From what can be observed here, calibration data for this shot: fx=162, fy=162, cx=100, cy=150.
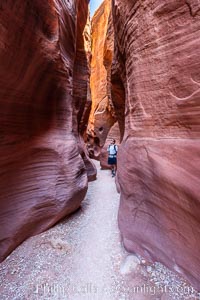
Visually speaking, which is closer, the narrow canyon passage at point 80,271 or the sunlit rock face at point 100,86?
the narrow canyon passage at point 80,271

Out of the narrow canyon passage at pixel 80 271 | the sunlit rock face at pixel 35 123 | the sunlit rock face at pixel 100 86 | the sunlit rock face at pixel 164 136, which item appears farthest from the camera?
the sunlit rock face at pixel 100 86

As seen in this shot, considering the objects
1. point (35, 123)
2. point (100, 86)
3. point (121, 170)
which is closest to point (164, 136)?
point (121, 170)

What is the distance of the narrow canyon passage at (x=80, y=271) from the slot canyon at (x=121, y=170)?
0.04ft

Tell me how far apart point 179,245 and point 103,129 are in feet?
40.9

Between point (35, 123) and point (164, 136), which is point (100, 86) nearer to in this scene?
point (35, 123)

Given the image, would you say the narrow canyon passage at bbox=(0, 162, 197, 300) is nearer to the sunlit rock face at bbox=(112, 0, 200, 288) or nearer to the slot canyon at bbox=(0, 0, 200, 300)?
the slot canyon at bbox=(0, 0, 200, 300)

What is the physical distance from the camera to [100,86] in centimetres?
1689

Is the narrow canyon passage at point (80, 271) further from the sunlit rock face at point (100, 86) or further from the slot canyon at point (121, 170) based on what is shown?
the sunlit rock face at point (100, 86)

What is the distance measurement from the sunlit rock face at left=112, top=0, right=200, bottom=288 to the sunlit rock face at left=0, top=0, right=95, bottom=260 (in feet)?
4.18

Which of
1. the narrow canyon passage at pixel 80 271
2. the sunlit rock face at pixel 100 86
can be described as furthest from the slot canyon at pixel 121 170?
the sunlit rock face at pixel 100 86

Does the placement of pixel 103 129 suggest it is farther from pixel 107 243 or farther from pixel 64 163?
pixel 107 243

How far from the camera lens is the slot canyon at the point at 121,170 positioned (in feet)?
5.39

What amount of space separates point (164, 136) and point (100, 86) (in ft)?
53.6

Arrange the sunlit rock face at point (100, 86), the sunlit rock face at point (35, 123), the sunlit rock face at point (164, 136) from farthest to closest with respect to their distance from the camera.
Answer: the sunlit rock face at point (100, 86) < the sunlit rock face at point (35, 123) < the sunlit rock face at point (164, 136)
